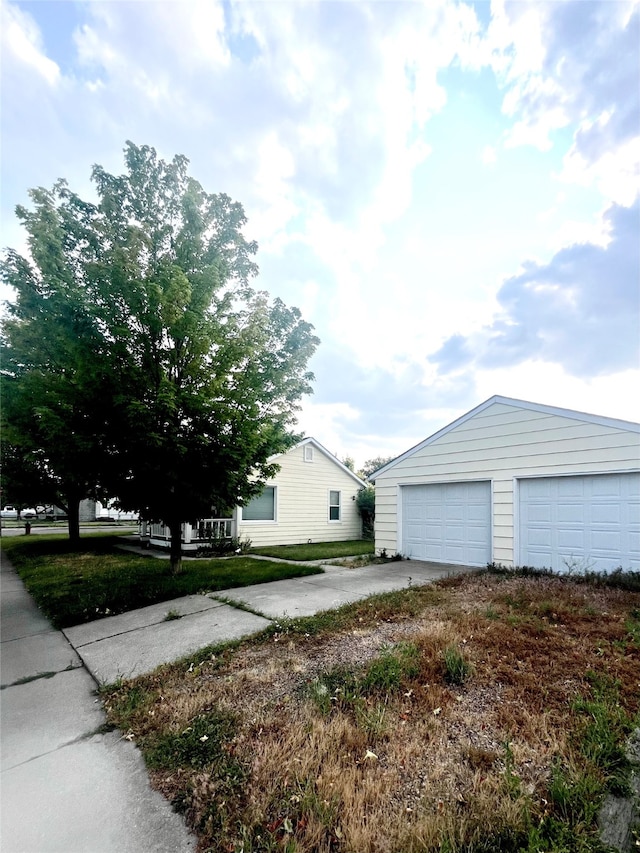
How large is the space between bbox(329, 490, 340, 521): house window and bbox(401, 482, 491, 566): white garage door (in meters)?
6.10

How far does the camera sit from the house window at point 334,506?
53.0 ft

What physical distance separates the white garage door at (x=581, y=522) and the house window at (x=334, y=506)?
902 centimetres

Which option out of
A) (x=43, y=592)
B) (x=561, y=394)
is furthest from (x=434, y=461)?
(x=43, y=592)

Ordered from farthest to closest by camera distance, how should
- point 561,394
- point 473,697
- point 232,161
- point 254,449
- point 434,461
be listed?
point 561,394 < point 434,461 < point 232,161 < point 254,449 < point 473,697

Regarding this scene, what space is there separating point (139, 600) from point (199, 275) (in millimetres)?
5582

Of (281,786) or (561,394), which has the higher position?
(561,394)

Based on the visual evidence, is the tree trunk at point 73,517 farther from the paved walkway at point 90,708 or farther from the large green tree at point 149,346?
the paved walkway at point 90,708

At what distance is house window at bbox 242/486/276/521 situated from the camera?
1301 cm

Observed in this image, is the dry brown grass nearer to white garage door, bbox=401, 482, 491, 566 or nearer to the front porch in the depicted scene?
white garage door, bbox=401, 482, 491, 566

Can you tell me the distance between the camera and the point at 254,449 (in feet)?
21.4

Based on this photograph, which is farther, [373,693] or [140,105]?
[140,105]

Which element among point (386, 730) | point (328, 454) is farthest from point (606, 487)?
point (328, 454)

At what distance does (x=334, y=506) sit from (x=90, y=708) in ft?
44.6

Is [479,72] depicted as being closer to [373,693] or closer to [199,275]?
[199,275]
